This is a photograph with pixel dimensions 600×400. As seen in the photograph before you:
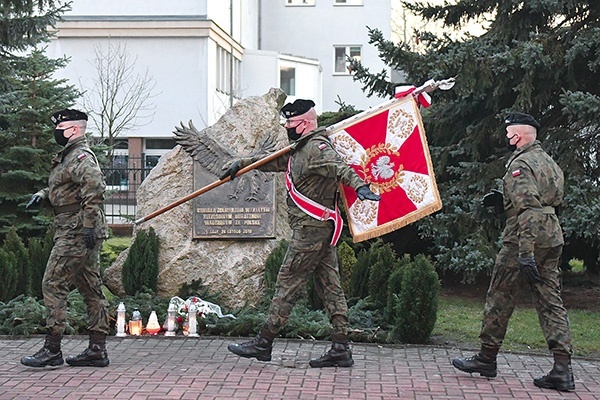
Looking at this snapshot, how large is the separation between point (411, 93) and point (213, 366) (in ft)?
9.64

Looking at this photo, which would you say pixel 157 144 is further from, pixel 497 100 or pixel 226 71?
pixel 497 100

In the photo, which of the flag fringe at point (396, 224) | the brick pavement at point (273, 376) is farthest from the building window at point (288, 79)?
the flag fringe at point (396, 224)

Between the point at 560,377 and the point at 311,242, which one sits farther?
the point at 311,242

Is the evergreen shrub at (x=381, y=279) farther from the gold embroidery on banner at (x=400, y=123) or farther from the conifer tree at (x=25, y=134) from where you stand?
the conifer tree at (x=25, y=134)

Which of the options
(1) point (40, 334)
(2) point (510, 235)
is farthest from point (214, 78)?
(2) point (510, 235)

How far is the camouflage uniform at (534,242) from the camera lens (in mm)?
7266

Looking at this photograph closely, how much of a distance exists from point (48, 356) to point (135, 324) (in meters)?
1.80

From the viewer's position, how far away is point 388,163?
8.48 metres

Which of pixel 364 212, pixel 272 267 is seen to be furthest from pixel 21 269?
pixel 364 212

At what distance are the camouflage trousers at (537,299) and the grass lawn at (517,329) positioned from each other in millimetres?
1633

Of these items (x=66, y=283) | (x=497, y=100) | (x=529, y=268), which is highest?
(x=497, y=100)

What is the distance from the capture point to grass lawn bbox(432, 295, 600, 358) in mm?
9433

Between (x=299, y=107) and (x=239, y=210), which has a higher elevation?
(x=299, y=107)

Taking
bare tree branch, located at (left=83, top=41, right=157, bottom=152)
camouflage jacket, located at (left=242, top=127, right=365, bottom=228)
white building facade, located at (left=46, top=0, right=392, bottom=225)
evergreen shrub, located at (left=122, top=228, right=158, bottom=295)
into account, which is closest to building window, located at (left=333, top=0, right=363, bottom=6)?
white building facade, located at (left=46, top=0, right=392, bottom=225)
